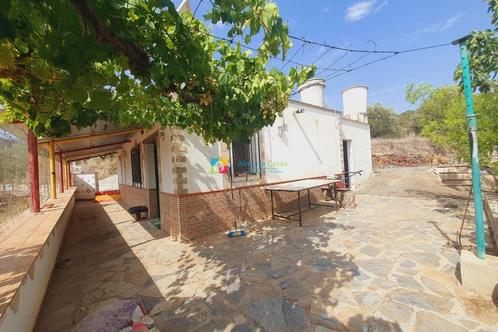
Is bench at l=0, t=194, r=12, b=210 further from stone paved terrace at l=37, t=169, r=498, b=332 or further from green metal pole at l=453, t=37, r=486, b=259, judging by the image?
green metal pole at l=453, t=37, r=486, b=259

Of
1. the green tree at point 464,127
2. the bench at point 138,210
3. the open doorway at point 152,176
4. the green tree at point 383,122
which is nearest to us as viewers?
the green tree at point 464,127

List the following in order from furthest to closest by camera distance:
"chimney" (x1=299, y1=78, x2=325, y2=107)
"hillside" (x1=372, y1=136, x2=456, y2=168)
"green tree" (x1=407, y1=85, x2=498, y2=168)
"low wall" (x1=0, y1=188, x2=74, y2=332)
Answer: "hillside" (x1=372, y1=136, x2=456, y2=168)
"chimney" (x1=299, y1=78, x2=325, y2=107)
"green tree" (x1=407, y1=85, x2=498, y2=168)
"low wall" (x1=0, y1=188, x2=74, y2=332)

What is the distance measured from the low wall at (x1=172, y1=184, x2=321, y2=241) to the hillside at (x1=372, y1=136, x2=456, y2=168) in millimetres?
16415

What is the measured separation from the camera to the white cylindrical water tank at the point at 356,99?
14805 millimetres

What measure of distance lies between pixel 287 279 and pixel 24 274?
3.44 meters

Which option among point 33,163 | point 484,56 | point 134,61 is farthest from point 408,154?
point 33,163

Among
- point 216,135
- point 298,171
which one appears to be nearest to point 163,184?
point 216,135

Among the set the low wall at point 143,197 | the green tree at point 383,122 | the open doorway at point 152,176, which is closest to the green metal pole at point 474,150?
the open doorway at point 152,176

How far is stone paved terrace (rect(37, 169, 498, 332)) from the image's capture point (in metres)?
2.82

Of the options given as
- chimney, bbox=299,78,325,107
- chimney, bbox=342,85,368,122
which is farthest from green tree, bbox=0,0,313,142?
chimney, bbox=342,85,368,122

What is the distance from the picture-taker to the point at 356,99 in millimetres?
15008

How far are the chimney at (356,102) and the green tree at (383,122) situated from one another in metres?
18.3

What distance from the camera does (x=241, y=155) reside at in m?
7.59

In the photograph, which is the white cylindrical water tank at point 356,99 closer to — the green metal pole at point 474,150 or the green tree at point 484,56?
the green tree at point 484,56
